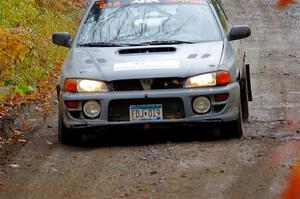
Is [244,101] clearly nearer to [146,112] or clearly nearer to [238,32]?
[238,32]

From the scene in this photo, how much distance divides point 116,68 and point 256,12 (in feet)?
60.9

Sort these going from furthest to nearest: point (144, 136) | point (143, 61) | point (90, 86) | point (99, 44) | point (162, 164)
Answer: point (99, 44)
point (144, 136)
point (143, 61)
point (90, 86)
point (162, 164)

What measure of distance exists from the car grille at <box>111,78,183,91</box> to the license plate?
0.18 metres

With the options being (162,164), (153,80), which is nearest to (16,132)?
(153,80)

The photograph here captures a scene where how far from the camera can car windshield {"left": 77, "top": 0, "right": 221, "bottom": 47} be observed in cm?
825

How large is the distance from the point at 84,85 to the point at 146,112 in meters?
0.69

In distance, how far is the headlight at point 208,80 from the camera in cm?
729

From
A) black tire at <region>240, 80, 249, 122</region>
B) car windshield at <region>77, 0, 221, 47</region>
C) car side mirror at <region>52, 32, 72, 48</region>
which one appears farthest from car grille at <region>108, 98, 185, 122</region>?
black tire at <region>240, 80, 249, 122</region>

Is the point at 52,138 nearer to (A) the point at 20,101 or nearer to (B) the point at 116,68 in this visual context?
(B) the point at 116,68

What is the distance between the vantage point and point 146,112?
7324 millimetres

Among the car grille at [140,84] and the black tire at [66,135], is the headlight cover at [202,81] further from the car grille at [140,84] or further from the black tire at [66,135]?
the black tire at [66,135]

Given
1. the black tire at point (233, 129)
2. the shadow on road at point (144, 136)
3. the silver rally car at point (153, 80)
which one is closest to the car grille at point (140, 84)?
the silver rally car at point (153, 80)

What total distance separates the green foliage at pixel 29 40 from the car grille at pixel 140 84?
397 centimetres

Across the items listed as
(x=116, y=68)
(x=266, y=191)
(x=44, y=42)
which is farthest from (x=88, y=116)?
(x=44, y=42)
